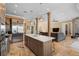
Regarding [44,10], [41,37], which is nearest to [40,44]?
[41,37]

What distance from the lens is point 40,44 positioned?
109 inches

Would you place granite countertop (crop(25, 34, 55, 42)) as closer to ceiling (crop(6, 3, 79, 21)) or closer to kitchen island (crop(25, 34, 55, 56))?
kitchen island (crop(25, 34, 55, 56))

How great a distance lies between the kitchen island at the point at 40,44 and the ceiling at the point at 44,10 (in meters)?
0.46

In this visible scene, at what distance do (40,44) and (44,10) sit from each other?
2.57ft

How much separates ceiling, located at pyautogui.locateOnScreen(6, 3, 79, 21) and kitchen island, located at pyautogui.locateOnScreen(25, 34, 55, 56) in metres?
0.46

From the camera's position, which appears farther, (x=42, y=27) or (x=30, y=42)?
(x=30, y=42)

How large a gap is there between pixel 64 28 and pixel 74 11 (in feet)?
1.46

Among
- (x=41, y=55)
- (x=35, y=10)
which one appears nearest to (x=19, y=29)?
(x=35, y=10)

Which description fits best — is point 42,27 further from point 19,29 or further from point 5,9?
point 5,9

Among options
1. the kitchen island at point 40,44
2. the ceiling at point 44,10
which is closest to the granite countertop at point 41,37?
the kitchen island at point 40,44

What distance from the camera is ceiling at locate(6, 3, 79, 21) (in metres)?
2.71

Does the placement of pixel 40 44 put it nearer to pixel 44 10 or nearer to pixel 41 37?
pixel 41 37

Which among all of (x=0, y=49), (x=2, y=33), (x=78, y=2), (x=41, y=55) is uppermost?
(x=78, y=2)

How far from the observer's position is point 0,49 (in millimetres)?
2570
